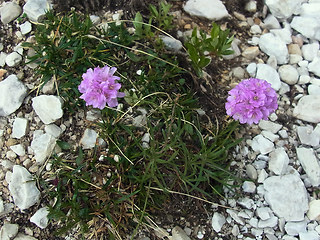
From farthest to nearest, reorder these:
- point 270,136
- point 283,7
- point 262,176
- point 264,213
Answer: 1. point 283,7
2. point 270,136
3. point 262,176
4. point 264,213

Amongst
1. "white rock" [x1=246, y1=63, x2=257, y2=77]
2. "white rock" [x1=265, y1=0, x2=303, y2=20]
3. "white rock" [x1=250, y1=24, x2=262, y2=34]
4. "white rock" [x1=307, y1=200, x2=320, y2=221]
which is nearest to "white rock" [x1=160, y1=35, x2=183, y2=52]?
"white rock" [x1=246, y1=63, x2=257, y2=77]

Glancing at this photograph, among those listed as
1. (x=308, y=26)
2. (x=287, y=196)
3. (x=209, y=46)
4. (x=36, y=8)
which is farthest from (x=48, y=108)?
(x=308, y=26)

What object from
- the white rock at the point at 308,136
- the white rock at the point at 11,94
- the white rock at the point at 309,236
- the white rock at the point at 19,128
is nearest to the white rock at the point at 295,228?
the white rock at the point at 309,236

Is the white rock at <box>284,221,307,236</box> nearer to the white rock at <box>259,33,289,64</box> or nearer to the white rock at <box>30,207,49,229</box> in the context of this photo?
the white rock at <box>259,33,289,64</box>

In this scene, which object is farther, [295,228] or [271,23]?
[271,23]

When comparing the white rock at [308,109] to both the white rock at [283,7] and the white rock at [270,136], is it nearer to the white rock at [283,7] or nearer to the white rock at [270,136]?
the white rock at [270,136]

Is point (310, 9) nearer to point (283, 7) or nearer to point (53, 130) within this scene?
point (283, 7)

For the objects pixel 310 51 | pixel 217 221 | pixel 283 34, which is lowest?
pixel 217 221
